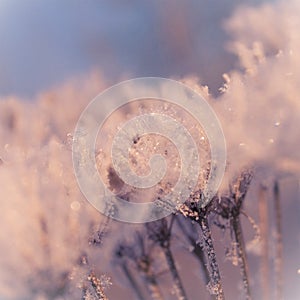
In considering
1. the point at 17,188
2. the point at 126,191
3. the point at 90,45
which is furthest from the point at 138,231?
the point at 90,45

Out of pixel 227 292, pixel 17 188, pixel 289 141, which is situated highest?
pixel 289 141

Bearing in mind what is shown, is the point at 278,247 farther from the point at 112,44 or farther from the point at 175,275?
the point at 112,44

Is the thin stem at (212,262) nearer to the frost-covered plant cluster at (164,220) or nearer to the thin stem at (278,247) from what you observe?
the frost-covered plant cluster at (164,220)

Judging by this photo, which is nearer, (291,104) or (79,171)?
(79,171)

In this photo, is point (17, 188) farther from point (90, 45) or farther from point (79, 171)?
point (90, 45)

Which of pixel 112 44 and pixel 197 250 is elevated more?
pixel 112 44

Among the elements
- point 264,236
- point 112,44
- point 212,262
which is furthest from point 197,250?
point 112,44

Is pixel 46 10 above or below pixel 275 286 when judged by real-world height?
above
